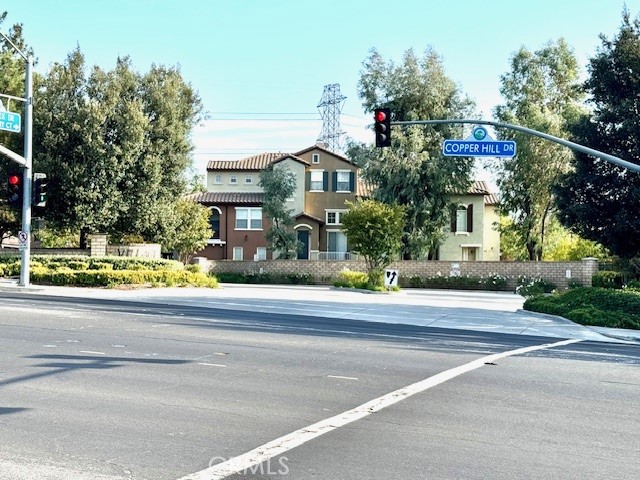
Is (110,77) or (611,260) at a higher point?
(110,77)

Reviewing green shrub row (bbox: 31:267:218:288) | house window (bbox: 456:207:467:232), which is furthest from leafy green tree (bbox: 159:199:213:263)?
house window (bbox: 456:207:467:232)

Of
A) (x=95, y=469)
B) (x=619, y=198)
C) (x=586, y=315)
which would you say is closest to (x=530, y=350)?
(x=586, y=315)

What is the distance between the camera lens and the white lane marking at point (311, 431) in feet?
23.0

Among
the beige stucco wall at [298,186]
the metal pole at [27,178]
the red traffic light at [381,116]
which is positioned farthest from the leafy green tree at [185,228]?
the red traffic light at [381,116]

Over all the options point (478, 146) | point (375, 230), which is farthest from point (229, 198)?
point (478, 146)

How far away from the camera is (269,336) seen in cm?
1717

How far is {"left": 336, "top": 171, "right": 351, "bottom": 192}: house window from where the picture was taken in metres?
59.5

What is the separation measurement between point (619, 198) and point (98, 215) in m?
24.7

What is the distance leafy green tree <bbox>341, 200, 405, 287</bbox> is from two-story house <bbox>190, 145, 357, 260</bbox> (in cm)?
1689

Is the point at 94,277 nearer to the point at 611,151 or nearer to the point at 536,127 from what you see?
the point at 611,151

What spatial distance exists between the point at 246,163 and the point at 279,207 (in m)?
9.33

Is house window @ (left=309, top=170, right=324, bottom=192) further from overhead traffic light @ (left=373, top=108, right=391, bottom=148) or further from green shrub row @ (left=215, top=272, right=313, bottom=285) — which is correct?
overhead traffic light @ (left=373, top=108, right=391, bottom=148)

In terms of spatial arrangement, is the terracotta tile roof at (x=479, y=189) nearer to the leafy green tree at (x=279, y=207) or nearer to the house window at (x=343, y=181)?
the house window at (x=343, y=181)

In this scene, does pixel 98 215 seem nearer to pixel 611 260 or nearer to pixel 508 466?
pixel 611 260
